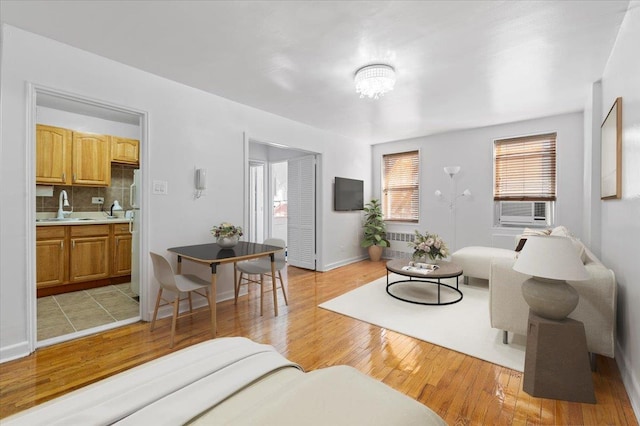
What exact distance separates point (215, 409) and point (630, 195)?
2.66 meters

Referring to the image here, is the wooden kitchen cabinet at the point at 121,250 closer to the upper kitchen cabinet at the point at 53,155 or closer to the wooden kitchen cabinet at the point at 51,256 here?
the wooden kitchen cabinet at the point at 51,256

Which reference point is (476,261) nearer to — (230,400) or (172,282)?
(172,282)

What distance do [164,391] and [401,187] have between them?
19.0 feet

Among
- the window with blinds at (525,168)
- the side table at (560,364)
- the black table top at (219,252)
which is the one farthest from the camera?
the window with blinds at (525,168)

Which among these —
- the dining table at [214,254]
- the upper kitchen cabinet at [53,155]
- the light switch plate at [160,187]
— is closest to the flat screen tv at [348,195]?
the dining table at [214,254]

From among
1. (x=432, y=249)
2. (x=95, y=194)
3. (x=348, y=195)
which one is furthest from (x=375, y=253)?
(x=95, y=194)

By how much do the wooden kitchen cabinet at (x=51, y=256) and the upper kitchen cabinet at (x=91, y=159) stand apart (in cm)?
88

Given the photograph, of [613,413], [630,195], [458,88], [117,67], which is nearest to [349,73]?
[458,88]

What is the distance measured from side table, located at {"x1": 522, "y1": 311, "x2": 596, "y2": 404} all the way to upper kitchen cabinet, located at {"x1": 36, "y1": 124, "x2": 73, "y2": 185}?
5695 millimetres

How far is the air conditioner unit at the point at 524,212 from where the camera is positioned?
4586 mm

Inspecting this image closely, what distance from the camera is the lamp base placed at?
1.88 meters

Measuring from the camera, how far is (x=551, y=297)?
1.90 meters

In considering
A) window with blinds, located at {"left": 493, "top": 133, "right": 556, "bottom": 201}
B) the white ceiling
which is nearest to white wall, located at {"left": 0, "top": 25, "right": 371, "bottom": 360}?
the white ceiling

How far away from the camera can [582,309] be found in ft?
6.93
